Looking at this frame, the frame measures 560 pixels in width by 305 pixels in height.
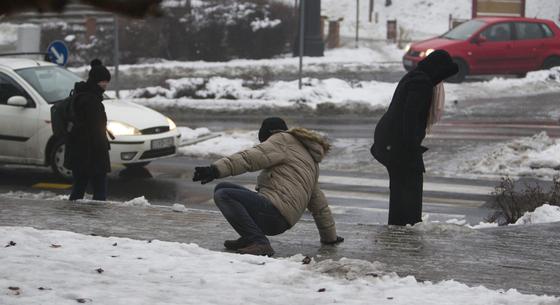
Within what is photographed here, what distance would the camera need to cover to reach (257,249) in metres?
8.18

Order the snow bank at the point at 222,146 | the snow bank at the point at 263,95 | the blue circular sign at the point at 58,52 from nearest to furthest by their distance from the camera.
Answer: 1. the snow bank at the point at 222,146
2. the blue circular sign at the point at 58,52
3. the snow bank at the point at 263,95

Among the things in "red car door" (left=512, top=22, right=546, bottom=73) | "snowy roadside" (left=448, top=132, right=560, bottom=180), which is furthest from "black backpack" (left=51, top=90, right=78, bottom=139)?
"red car door" (left=512, top=22, right=546, bottom=73)

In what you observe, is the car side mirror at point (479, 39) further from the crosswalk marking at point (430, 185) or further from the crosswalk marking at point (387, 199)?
the crosswalk marking at point (387, 199)

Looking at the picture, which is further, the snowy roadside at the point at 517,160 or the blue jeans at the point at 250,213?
the snowy roadside at the point at 517,160

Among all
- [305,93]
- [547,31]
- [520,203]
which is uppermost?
[547,31]

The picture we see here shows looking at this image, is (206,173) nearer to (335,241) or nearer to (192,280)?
(192,280)

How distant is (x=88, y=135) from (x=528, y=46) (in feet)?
54.7

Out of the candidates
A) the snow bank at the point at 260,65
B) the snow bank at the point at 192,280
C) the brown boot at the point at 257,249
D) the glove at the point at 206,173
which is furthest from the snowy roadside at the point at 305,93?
the glove at the point at 206,173

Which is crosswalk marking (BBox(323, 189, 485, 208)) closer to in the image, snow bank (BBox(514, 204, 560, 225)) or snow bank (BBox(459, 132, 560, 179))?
snow bank (BBox(459, 132, 560, 179))

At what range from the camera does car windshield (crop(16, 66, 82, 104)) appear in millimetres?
14344

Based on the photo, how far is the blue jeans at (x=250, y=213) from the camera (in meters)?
8.15

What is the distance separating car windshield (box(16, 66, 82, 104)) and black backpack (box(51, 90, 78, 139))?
3.10 meters

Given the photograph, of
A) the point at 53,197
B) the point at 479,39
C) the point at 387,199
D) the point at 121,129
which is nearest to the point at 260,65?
the point at 479,39

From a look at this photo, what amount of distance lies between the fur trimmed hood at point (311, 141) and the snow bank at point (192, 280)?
0.83 m
